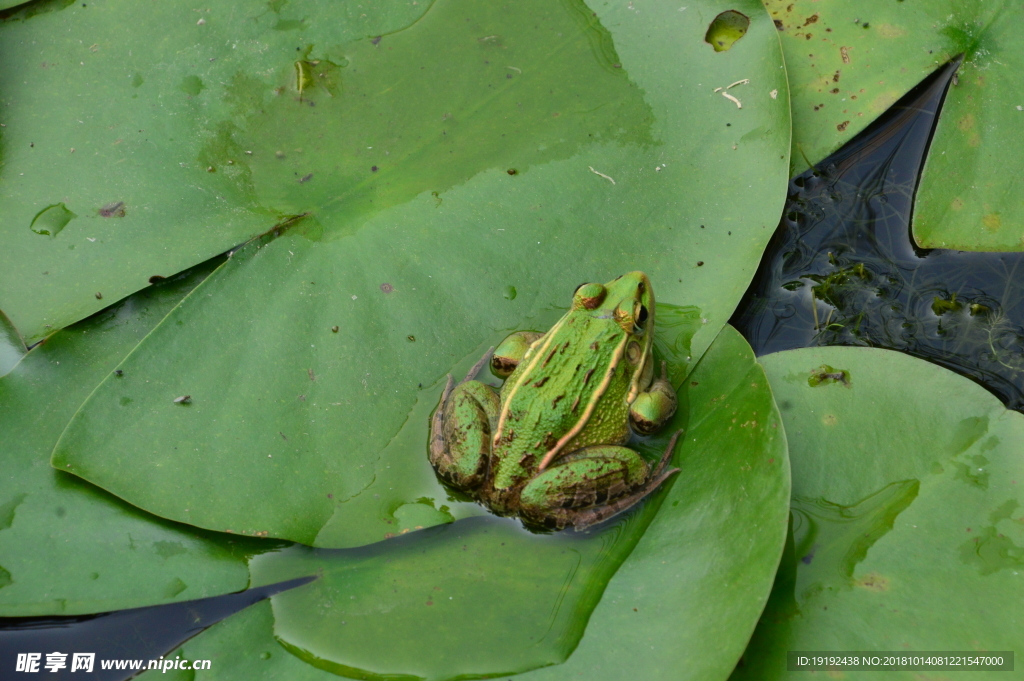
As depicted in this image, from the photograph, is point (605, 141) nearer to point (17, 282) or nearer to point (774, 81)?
point (774, 81)

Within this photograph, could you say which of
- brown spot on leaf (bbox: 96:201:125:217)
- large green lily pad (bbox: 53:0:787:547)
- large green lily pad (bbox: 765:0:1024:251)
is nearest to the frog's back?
large green lily pad (bbox: 53:0:787:547)

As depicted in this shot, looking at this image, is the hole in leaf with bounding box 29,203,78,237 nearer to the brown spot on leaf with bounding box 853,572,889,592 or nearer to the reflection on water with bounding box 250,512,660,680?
the reflection on water with bounding box 250,512,660,680

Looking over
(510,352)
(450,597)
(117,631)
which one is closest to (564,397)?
(510,352)

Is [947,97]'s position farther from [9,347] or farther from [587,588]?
[9,347]

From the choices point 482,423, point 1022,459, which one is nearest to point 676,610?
point 482,423

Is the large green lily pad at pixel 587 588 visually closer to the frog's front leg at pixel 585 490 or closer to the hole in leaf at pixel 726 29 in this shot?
the frog's front leg at pixel 585 490

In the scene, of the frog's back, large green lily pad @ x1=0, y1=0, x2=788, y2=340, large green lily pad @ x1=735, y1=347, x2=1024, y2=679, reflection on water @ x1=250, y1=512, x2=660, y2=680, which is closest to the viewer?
large green lily pad @ x1=735, y1=347, x2=1024, y2=679
